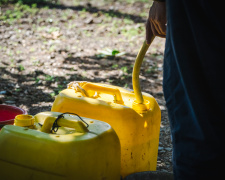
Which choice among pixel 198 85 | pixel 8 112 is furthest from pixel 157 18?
pixel 8 112

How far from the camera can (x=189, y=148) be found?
1162 mm

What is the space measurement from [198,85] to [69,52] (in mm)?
4375

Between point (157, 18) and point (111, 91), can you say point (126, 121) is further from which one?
point (157, 18)

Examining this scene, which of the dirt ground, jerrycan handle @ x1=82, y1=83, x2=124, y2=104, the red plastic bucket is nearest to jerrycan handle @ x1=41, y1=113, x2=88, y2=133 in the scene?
jerrycan handle @ x1=82, y1=83, x2=124, y2=104

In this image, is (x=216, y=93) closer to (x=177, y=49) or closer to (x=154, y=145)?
(x=177, y=49)

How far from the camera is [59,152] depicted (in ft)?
5.03

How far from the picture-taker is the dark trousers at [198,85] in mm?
1105

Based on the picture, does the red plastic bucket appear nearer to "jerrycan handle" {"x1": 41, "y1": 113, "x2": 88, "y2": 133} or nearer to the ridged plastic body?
the ridged plastic body

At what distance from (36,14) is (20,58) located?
2.11m

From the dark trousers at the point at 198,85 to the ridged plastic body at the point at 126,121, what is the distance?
809mm

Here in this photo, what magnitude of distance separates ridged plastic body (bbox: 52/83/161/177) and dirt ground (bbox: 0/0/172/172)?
2.29 ft

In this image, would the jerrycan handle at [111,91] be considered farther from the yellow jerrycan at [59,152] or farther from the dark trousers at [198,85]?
the dark trousers at [198,85]

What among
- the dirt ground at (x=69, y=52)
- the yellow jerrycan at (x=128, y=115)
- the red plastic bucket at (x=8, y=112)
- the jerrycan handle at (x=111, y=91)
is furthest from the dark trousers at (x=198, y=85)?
the dirt ground at (x=69, y=52)

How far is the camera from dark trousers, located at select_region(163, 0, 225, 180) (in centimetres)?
111
